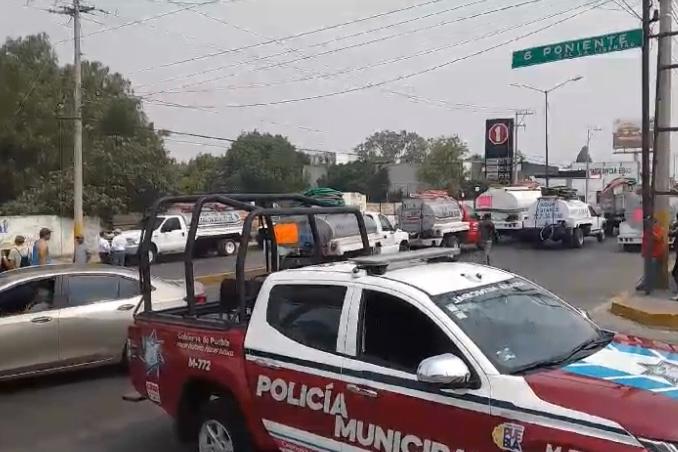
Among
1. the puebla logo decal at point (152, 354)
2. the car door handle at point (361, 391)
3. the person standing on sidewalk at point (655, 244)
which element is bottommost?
the puebla logo decal at point (152, 354)

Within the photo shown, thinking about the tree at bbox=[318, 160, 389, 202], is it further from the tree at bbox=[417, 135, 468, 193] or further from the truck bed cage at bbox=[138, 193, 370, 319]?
the truck bed cage at bbox=[138, 193, 370, 319]

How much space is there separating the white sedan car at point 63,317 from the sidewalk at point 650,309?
717 centimetres

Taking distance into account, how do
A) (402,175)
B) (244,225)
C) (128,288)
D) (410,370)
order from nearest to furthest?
1. (410,370)
2. (244,225)
3. (128,288)
4. (402,175)

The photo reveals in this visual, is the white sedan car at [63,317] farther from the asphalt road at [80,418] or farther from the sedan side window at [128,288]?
the asphalt road at [80,418]

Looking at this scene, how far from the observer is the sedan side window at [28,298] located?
8.03 metres

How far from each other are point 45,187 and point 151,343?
36.6 metres

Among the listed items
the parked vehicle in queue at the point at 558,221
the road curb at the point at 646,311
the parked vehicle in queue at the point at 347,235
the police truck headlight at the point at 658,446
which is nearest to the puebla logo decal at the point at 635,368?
the police truck headlight at the point at 658,446

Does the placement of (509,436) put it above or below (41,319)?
above

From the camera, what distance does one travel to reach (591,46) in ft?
44.4

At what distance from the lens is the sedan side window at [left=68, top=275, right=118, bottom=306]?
331 inches

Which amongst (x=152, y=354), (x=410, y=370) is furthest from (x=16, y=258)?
(x=410, y=370)

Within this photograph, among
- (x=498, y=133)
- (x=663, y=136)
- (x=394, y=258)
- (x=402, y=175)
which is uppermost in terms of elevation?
(x=498, y=133)

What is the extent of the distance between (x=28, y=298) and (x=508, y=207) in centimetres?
2560

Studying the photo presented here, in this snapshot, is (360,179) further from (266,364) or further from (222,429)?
(266,364)
